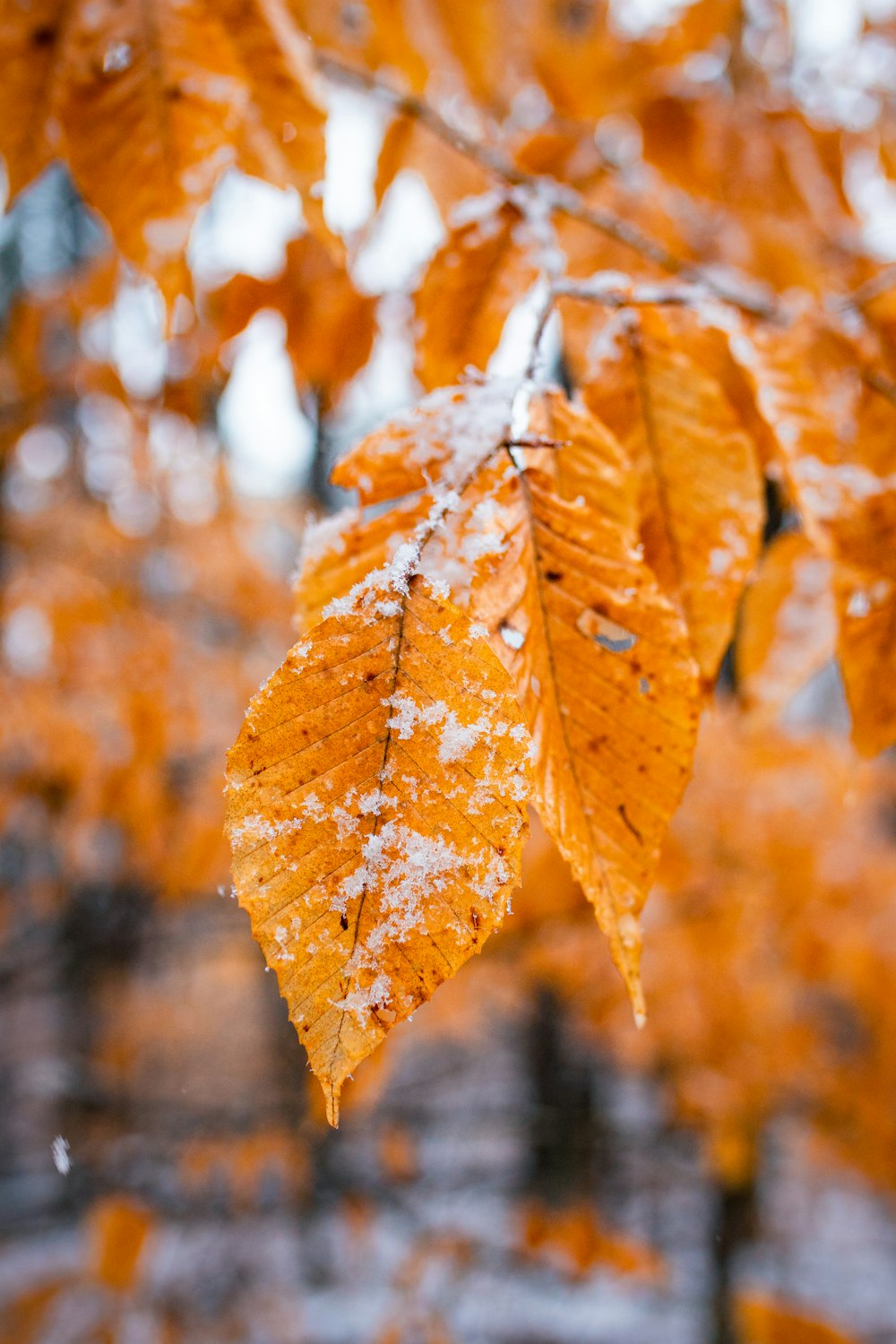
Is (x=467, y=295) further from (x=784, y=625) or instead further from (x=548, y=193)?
(x=784, y=625)

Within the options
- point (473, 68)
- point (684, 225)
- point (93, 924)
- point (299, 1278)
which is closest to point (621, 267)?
point (473, 68)

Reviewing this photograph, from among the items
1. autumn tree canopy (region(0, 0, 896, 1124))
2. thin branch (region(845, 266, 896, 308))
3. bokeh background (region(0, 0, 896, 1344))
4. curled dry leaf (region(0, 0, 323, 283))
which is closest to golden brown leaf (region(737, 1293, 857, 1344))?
bokeh background (region(0, 0, 896, 1344))

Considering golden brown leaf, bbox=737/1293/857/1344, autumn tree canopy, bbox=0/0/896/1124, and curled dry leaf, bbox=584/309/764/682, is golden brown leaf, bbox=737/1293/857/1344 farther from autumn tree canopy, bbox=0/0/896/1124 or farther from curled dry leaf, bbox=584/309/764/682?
curled dry leaf, bbox=584/309/764/682

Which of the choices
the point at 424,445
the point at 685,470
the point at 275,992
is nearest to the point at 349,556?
the point at 424,445

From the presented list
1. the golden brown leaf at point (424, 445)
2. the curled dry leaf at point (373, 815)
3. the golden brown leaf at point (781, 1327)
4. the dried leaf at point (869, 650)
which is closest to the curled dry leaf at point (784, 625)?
the dried leaf at point (869, 650)

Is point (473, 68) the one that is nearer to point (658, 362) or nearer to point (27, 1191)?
point (658, 362)

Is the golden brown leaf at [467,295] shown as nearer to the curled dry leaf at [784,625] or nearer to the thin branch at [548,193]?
the thin branch at [548,193]
